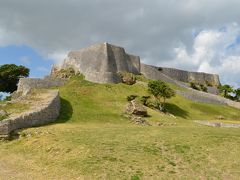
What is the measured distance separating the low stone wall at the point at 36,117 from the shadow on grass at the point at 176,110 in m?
17.9

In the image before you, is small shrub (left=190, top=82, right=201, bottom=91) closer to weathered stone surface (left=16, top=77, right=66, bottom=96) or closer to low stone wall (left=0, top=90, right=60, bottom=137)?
weathered stone surface (left=16, top=77, right=66, bottom=96)

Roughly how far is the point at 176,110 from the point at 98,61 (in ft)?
55.4

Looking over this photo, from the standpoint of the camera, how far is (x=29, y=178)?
16.6m

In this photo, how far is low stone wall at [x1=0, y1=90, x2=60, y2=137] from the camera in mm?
23797

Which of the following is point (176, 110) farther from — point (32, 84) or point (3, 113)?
point (3, 113)

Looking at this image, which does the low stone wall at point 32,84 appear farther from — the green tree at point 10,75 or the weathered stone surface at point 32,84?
the green tree at point 10,75

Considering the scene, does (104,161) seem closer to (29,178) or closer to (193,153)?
(29,178)

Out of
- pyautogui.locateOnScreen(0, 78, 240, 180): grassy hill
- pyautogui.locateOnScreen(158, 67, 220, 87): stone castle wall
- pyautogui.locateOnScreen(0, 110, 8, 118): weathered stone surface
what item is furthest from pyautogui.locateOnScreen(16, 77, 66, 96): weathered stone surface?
pyautogui.locateOnScreen(158, 67, 220, 87): stone castle wall

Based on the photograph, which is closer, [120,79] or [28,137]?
[28,137]

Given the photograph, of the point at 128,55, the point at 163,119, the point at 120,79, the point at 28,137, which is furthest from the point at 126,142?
the point at 128,55

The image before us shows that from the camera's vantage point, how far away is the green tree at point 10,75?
188 ft

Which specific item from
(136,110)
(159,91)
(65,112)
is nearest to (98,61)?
(159,91)

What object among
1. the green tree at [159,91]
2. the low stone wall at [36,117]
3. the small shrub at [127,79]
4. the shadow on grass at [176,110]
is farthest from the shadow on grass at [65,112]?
the small shrub at [127,79]

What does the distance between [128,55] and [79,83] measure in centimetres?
2008
